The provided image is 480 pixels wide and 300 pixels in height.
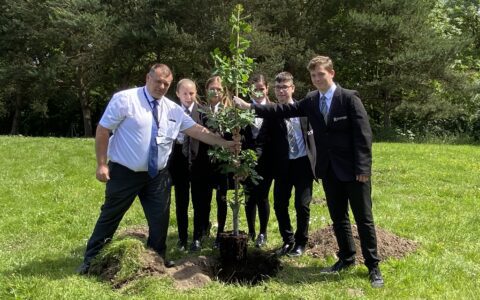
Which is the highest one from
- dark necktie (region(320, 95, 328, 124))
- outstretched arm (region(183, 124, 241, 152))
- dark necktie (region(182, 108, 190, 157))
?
dark necktie (region(320, 95, 328, 124))

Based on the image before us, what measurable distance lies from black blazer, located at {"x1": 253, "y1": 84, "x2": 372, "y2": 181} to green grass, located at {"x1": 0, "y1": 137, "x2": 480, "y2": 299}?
115cm

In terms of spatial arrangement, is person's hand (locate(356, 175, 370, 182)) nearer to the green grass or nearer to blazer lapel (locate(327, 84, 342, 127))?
blazer lapel (locate(327, 84, 342, 127))

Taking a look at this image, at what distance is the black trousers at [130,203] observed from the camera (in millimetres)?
5219

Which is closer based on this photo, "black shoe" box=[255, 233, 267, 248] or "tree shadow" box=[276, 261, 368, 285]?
"tree shadow" box=[276, 261, 368, 285]

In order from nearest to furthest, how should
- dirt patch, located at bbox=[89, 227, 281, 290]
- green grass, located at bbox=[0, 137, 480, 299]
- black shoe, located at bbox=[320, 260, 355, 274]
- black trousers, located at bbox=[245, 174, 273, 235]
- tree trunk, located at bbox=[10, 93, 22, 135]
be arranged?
green grass, located at bbox=[0, 137, 480, 299]
dirt patch, located at bbox=[89, 227, 281, 290]
black shoe, located at bbox=[320, 260, 355, 274]
black trousers, located at bbox=[245, 174, 273, 235]
tree trunk, located at bbox=[10, 93, 22, 135]

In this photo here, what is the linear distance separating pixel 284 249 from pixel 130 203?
1971 mm

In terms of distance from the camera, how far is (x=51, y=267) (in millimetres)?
5602

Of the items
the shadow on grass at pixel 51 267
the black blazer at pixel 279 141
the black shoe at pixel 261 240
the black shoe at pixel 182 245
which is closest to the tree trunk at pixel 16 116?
the shadow on grass at pixel 51 267

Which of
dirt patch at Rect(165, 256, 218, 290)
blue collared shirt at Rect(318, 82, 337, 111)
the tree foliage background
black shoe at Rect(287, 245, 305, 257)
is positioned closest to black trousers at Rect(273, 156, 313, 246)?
black shoe at Rect(287, 245, 305, 257)

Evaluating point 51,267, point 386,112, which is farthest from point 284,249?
point 386,112

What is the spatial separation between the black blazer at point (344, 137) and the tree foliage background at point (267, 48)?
16.6 m

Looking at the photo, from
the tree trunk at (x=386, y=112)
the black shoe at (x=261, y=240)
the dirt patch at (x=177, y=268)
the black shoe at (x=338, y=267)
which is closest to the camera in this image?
the dirt patch at (x=177, y=268)

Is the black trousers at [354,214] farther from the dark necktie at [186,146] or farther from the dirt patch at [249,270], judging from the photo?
the dark necktie at [186,146]

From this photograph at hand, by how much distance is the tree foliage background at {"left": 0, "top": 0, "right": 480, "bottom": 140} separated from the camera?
74.9 feet
